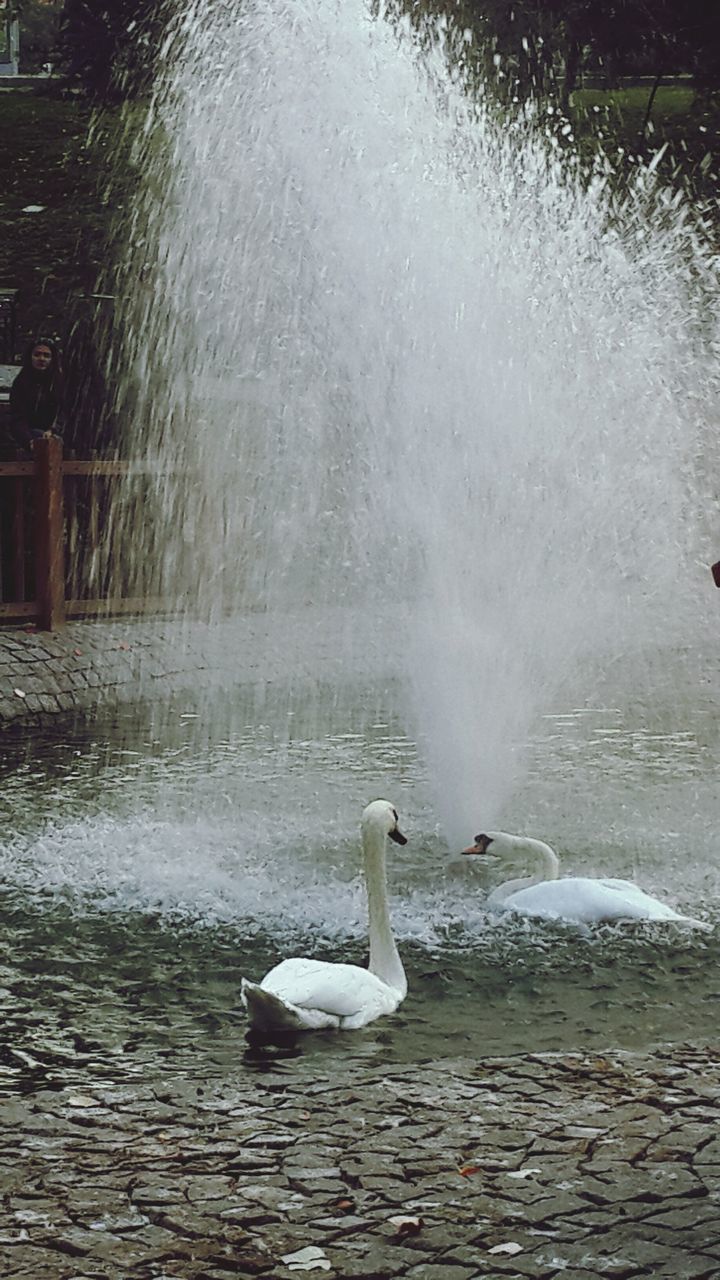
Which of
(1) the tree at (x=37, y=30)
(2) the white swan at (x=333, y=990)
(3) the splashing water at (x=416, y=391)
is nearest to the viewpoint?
(2) the white swan at (x=333, y=990)

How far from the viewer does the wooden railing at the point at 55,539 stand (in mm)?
13930

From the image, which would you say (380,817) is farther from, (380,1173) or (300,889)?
(380,1173)

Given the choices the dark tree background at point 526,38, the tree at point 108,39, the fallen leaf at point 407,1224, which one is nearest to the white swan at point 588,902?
the fallen leaf at point 407,1224

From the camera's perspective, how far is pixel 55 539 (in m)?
14.0

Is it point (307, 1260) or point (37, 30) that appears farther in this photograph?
point (37, 30)

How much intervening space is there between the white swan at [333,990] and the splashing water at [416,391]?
229 centimetres

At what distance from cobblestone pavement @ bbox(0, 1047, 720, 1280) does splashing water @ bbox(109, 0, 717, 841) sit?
10.6 ft

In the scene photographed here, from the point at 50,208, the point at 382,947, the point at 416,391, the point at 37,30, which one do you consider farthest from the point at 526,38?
the point at 382,947

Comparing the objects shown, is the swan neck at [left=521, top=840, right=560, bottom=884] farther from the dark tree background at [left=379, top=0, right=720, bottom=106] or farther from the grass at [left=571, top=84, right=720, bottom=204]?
the grass at [left=571, top=84, right=720, bottom=204]

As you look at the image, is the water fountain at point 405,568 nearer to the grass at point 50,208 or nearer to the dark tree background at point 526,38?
the dark tree background at point 526,38

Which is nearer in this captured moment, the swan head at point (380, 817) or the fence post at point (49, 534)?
the swan head at point (380, 817)

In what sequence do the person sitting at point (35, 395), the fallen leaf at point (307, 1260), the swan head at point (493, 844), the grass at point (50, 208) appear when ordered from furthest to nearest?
the grass at point (50, 208), the person sitting at point (35, 395), the swan head at point (493, 844), the fallen leaf at point (307, 1260)

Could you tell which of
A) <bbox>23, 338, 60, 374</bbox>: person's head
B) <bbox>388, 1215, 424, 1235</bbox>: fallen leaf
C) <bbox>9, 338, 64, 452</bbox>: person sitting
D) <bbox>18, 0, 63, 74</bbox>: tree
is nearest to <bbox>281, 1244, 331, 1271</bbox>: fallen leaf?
<bbox>388, 1215, 424, 1235</bbox>: fallen leaf

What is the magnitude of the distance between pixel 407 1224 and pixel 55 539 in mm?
10361
